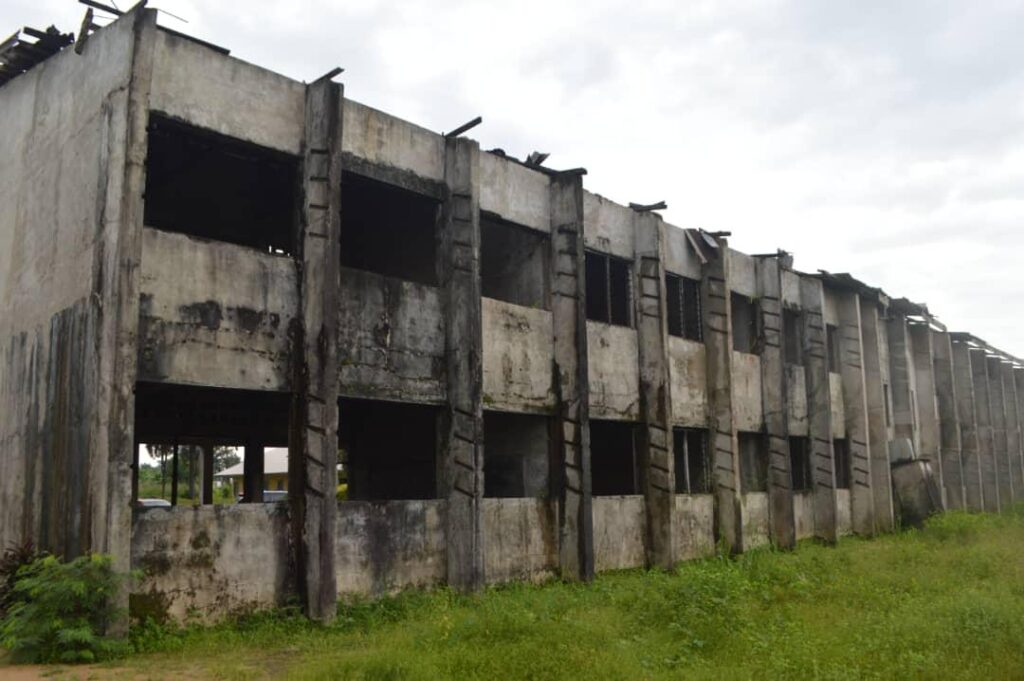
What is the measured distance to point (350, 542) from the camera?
37.9 feet

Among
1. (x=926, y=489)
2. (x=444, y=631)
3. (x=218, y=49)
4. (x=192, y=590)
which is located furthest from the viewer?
(x=926, y=489)

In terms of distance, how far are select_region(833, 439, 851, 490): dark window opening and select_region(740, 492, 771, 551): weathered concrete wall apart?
15.3 feet

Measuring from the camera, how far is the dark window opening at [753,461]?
20.2 m

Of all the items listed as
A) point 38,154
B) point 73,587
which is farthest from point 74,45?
point 73,587

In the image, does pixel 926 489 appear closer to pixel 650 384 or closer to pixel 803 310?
pixel 803 310

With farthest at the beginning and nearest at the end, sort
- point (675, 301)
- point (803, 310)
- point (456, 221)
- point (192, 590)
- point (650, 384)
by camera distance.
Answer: point (803, 310), point (675, 301), point (650, 384), point (456, 221), point (192, 590)

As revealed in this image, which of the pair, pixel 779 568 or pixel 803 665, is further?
pixel 779 568

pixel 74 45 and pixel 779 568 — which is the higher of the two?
pixel 74 45

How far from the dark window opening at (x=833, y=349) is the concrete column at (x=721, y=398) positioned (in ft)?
20.5

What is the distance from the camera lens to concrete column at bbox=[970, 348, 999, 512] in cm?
3241

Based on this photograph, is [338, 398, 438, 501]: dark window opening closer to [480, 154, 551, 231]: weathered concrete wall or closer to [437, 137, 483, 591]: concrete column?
[437, 137, 483, 591]: concrete column

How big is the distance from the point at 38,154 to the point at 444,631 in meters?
8.02

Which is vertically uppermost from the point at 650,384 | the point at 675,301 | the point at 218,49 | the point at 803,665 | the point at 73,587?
the point at 218,49

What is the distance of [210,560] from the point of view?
10.3 metres
